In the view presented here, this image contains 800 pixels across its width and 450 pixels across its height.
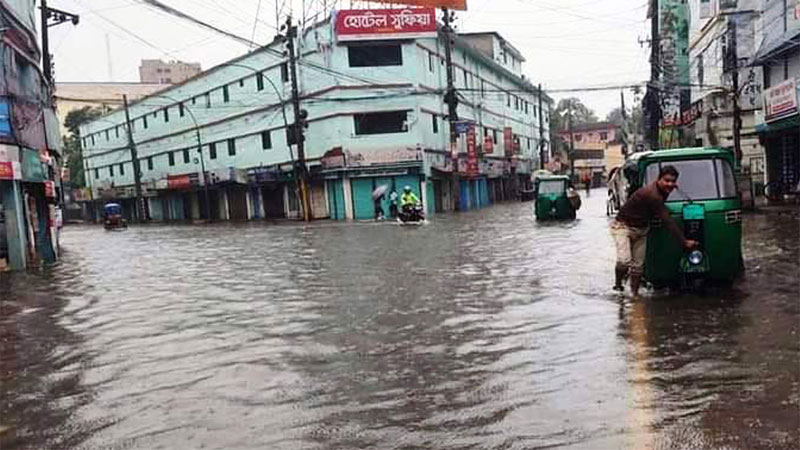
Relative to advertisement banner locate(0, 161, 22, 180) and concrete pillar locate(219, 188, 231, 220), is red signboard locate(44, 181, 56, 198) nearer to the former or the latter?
advertisement banner locate(0, 161, 22, 180)

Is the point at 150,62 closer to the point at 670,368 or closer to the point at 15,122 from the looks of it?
the point at 15,122

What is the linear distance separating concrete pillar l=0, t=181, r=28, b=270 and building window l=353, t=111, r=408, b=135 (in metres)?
23.6

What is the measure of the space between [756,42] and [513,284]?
21234 millimetres

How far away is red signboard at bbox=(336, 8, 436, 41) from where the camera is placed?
126ft

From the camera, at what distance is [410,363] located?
6.54 m

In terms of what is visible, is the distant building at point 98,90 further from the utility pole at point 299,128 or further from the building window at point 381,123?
the building window at point 381,123

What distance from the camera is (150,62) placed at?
109000mm

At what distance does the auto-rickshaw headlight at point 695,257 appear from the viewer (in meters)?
8.73

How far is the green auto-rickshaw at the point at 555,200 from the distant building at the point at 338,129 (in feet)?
36.6

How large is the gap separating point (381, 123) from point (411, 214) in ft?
40.4

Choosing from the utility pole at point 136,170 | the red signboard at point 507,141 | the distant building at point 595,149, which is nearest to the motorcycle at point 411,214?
the red signboard at point 507,141

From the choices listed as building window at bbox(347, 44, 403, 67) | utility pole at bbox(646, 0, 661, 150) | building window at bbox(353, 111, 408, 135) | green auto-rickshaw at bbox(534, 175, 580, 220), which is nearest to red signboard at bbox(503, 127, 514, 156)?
building window at bbox(353, 111, 408, 135)

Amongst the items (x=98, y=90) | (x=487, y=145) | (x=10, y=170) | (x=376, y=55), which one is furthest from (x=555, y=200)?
(x=98, y=90)

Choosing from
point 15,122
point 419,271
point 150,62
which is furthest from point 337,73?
point 150,62
